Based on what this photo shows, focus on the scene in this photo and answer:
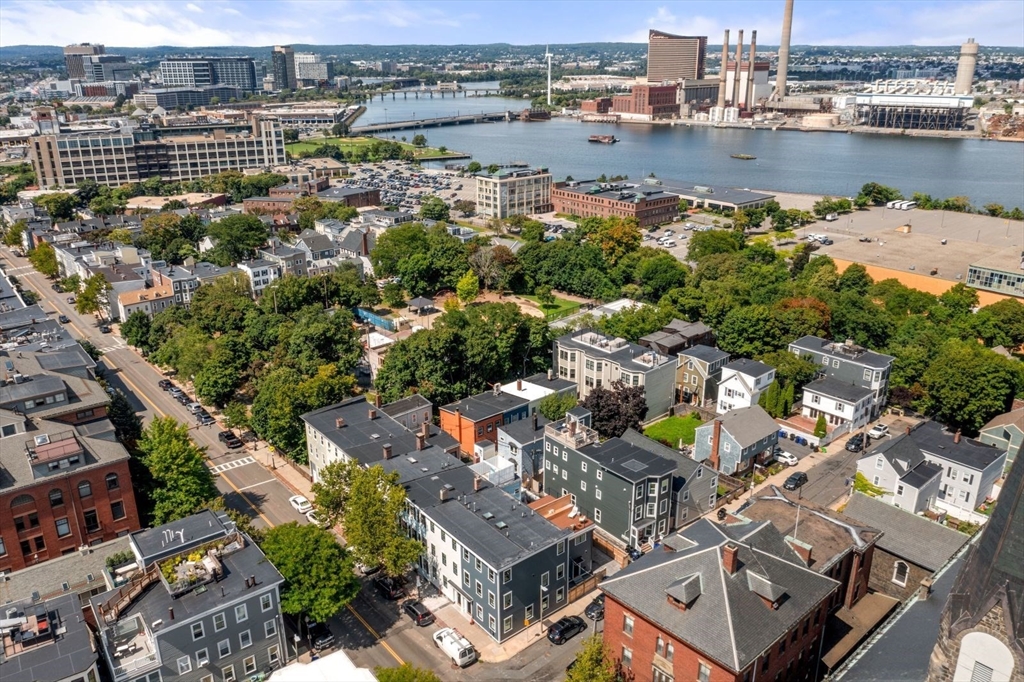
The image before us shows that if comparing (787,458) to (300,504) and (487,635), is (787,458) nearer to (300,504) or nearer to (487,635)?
(487,635)

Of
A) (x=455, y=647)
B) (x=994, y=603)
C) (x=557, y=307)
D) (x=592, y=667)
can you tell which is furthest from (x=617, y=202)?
(x=994, y=603)

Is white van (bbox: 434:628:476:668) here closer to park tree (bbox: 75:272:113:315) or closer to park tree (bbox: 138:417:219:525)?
park tree (bbox: 138:417:219:525)

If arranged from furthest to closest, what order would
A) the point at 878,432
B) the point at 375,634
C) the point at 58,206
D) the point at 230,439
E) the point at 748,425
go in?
the point at 58,206 → the point at 878,432 → the point at 230,439 → the point at 748,425 → the point at 375,634

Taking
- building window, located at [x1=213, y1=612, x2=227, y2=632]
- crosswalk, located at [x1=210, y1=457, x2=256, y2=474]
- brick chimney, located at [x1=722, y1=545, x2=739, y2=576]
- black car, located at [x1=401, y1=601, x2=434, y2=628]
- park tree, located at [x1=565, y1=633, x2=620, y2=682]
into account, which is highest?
brick chimney, located at [x1=722, y1=545, x2=739, y2=576]

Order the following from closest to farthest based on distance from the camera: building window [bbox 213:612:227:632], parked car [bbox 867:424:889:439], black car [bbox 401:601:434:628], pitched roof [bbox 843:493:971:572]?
building window [bbox 213:612:227:632], pitched roof [bbox 843:493:971:572], black car [bbox 401:601:434:628], parked car [bbox 867:424:889:439]

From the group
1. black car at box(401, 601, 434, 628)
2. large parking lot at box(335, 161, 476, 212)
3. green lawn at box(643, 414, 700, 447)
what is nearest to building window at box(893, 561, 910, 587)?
green lawn at box(643, 414, 700, 447)
